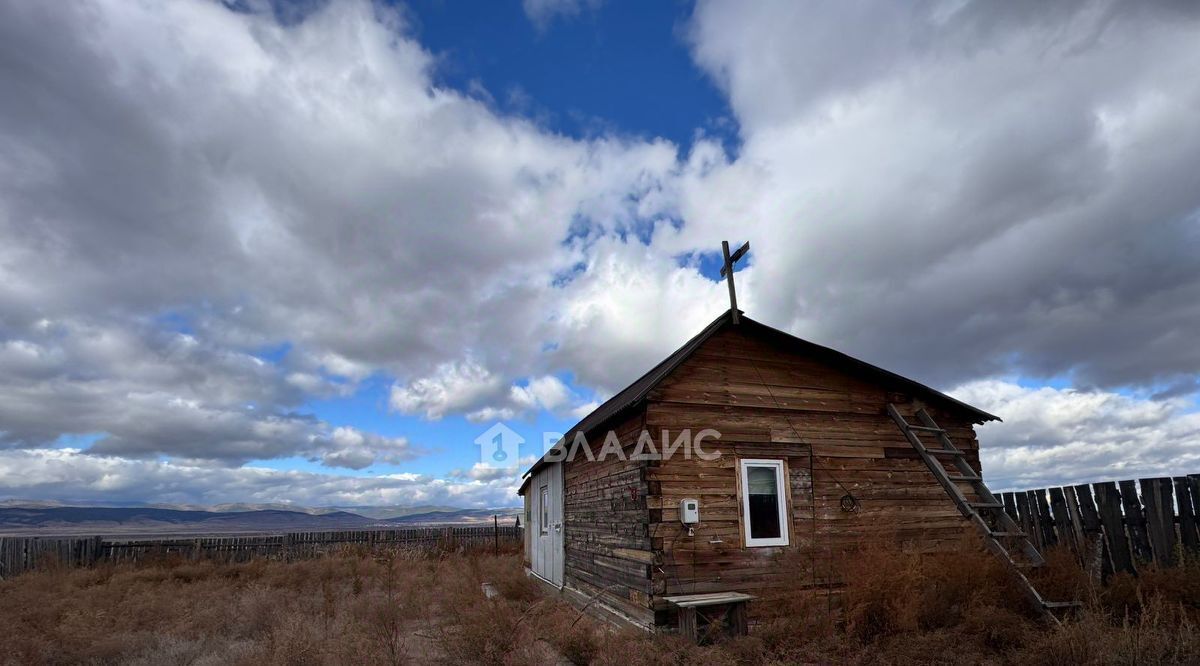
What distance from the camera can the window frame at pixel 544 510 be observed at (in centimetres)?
1681

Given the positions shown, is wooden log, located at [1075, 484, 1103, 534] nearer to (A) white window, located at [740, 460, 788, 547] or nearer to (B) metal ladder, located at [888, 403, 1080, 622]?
(B) metal ladder, located at [888, 403, 1080, 622]

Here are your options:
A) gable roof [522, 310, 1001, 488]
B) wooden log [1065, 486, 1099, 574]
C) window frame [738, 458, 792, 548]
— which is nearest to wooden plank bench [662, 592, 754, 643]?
window frame [738, 458, 792, 548]

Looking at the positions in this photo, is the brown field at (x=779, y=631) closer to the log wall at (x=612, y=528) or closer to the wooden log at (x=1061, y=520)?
the log wall at (x=612, y=528)

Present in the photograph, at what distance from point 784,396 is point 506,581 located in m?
9.05

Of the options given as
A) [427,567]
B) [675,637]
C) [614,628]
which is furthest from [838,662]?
[427,567]

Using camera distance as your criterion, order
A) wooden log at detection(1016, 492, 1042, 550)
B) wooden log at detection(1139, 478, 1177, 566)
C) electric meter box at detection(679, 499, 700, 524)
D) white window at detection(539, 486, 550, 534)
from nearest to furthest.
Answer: wooden log at detection(1139, 478, 1177, 566) → electric meter box at detection(679, 499, 700, 524) → wooden log at detection(1016, 492, 1042, 550) → white window at detection(539, 486, 550, 534)

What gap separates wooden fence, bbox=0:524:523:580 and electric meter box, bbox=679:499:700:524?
67.0ft

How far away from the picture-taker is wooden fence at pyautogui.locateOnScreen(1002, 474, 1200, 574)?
9031 mm

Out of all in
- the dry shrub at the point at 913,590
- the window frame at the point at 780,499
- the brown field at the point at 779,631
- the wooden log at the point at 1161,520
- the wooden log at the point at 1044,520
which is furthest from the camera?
the wooden log at the point at 1044,520

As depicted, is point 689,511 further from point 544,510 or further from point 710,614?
point 544,510

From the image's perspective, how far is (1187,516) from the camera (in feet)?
29.5

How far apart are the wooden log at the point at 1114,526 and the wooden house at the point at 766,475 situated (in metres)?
1.17

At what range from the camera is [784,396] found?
35.4 ft

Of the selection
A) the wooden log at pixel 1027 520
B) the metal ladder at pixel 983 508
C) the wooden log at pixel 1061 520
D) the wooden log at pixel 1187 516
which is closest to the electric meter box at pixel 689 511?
the metal ladder at pixel 983 508
